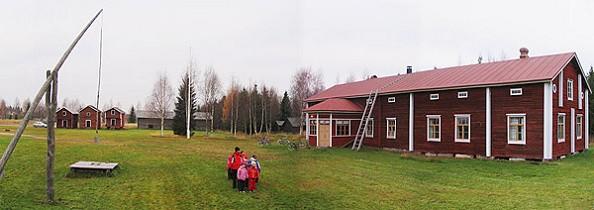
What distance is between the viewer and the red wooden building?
28.9 ft

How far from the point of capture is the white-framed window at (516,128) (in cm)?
893

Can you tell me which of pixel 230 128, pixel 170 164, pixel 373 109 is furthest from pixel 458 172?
pixel 373 109

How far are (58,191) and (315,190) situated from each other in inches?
97.3

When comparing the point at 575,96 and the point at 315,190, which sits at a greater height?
the point at 575,96

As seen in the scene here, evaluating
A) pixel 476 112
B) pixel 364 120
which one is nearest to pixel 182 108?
pixel 476 112

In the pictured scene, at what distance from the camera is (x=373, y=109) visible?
12367mm

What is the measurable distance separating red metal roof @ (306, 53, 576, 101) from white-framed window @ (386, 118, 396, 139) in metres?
0.73

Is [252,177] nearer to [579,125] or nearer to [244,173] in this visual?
[244,173]

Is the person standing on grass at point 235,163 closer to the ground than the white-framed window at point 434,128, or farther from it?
closer to the ground

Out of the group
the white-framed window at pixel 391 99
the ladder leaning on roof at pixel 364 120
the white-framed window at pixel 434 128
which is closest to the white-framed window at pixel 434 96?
the white-framed window at pixel 434 128

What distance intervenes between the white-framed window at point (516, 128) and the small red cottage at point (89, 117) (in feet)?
23.7

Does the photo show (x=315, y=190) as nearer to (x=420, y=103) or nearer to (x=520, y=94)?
(x=520, y=94)

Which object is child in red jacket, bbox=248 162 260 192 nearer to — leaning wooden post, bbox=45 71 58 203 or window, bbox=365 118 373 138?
leaning wooden post, bbox=45 71 58 203

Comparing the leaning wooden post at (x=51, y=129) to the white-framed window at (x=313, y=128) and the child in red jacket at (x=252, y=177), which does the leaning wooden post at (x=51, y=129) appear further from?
the white-framed window at (x=313, y=128)
